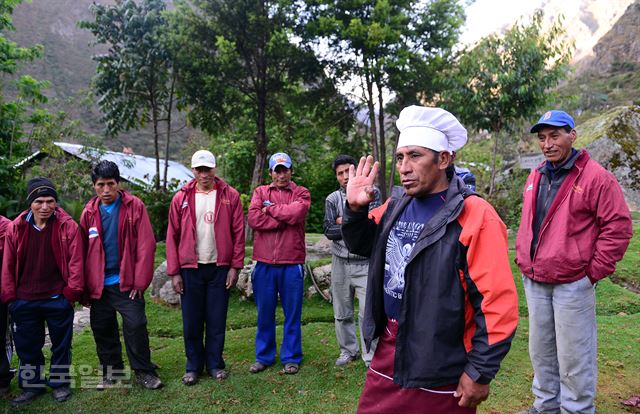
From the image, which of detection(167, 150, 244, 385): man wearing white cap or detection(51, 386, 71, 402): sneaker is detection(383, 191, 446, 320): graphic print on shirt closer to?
detection(167, 150, 244, 385): man wearing white cap

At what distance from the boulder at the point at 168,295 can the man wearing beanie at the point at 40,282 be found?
2610 mm

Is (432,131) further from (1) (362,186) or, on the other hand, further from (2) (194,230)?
(2) (194,230)

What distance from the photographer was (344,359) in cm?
471

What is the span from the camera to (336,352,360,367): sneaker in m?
4.69

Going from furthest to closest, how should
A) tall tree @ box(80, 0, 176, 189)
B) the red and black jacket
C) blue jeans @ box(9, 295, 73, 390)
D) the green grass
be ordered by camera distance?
tall tree @ box(80, 0, 176, 189), blue jeans @ box(9, 295, 73, 390), the green grass, the red and black jacket

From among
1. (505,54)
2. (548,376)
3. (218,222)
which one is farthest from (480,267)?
(505,54)

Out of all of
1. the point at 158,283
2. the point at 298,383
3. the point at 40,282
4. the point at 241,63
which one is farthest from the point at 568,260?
the point at 241,63

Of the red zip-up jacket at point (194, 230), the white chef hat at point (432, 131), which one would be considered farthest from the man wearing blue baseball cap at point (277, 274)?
the white chef hat at point (432, 131)

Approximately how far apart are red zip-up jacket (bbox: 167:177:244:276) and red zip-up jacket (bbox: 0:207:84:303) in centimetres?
81

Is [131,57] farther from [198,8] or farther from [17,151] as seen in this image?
[17,151]

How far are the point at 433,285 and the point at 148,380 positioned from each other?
3.32m

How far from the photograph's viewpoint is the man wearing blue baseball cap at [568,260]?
3.23m

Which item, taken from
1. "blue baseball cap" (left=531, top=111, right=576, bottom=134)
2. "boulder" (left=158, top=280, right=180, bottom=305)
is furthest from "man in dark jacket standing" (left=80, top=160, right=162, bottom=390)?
"blue baseball cap" (left=531, top=111, right=576, bottom=134)

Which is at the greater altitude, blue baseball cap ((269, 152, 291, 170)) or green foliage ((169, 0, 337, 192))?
green foliage ((169, 0, 337, 192))
